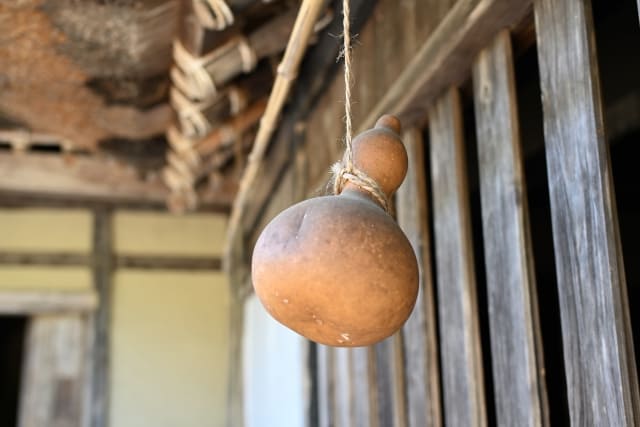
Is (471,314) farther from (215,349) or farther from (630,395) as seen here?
(215,349)

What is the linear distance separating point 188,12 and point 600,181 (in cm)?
156

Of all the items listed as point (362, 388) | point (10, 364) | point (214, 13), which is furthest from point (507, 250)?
point (10, 364)

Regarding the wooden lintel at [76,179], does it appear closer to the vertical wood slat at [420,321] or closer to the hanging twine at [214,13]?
the hanging twine at [214,13]

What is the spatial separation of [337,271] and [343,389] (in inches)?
66.6

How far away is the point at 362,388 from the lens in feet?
6.96

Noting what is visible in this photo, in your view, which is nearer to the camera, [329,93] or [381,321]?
[381,321]

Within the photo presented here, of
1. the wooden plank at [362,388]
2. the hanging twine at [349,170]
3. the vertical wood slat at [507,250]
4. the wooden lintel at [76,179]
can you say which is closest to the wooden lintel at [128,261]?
the wooden lintel at [76,179]

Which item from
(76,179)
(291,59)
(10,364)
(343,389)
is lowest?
(343,389)

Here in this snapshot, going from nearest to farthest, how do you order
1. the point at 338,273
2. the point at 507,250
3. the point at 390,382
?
the point at 338,273 < the point at 507,250 < the point at 390,382

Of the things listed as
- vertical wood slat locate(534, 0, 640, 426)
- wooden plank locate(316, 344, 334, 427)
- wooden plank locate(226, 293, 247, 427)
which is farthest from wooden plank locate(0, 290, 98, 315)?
vertical wood slat locate(534, 0, 640, 426)

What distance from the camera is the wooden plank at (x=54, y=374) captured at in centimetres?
504

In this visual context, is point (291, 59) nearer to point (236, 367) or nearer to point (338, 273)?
point (338, 273)

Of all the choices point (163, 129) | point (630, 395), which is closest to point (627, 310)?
point (630, 395)

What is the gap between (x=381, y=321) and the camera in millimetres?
731
